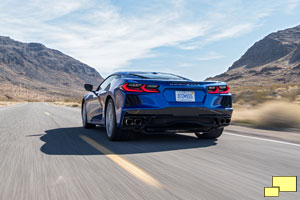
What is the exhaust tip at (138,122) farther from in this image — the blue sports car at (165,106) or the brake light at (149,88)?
the brake light at (149,88)

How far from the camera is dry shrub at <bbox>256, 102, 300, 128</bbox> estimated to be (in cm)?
889

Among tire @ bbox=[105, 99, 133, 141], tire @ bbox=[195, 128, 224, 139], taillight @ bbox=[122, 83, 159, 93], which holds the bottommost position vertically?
tire @ bbox=[195, 128, 224, 139]

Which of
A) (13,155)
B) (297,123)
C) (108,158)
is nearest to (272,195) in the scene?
(108,158)

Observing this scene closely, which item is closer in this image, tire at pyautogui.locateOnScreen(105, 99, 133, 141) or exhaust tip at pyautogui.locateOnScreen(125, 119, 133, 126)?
exhaust tip at pyautogui.locateOnScreen(125, 119, 133, 126)

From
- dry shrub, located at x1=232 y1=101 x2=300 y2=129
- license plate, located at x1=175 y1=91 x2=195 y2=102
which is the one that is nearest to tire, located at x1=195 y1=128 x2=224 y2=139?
license plate, located at x1=175 y1=91 x2=195 y2=102

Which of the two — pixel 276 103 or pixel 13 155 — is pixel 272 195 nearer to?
pixel 13 155

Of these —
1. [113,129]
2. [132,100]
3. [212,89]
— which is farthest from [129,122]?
[212,89]

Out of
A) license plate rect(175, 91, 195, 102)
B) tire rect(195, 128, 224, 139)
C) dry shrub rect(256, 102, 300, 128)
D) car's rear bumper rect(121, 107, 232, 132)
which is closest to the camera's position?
car's rear bumper rect(121, 107, 232, 132)

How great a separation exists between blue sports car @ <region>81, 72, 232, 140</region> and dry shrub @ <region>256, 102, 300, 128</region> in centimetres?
364

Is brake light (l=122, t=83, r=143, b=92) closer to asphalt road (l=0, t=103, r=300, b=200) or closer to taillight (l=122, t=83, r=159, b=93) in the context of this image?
taillight (l=122, t=83, r=159, b=93)

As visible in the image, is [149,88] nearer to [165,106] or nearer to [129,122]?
[165,106]

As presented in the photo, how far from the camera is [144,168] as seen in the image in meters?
4.05

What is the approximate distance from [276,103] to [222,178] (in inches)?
303

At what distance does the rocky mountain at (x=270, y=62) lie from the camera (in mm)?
107637
